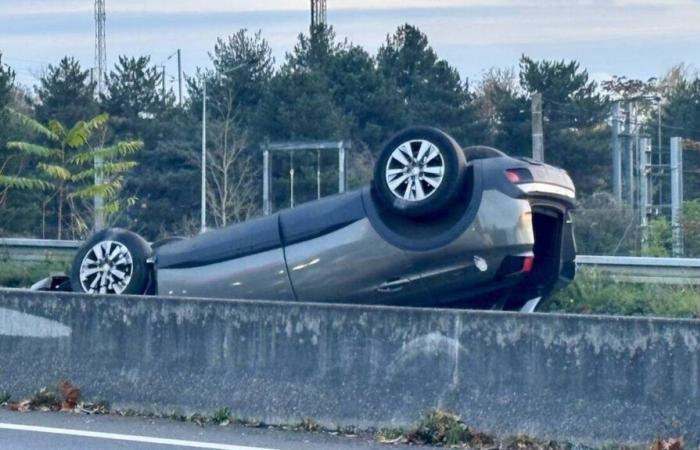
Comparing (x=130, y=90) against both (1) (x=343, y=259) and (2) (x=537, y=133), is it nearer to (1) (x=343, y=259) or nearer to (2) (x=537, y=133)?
(2) (x=537, y=133)

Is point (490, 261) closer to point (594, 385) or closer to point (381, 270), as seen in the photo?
point (381, 270)

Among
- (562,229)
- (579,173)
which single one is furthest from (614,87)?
(562,229)

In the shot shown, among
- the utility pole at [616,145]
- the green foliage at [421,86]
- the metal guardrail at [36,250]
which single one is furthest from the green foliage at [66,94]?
the metal guardrail at [36,250]

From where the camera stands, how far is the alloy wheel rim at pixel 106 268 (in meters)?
11.6

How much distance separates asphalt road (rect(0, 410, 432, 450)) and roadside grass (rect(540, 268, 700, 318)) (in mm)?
5669

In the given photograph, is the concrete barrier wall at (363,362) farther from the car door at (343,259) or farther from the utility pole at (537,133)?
the utility pole at (537,133)

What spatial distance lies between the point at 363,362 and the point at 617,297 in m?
5.80

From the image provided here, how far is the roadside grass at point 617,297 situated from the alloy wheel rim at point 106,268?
15.1 feet

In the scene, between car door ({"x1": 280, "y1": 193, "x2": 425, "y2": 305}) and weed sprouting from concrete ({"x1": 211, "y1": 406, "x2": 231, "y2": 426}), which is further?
car door ({"x1": 280, "y1": 193, "x2": 425, "y2": 305})

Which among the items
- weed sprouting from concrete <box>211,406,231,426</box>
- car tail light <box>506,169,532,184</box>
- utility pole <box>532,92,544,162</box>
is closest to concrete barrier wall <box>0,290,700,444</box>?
weed sprouting from concrete <box>211,406,231,426</box>

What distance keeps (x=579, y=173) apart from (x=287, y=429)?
1754 inches

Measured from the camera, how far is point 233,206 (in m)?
44.7

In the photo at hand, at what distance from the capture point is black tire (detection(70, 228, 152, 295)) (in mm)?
11633

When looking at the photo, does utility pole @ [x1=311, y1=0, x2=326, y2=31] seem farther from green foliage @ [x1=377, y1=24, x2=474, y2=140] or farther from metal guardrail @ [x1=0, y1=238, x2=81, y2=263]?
metal guardrail @ [x1=0, y1=238, x2=81, y2=263]
